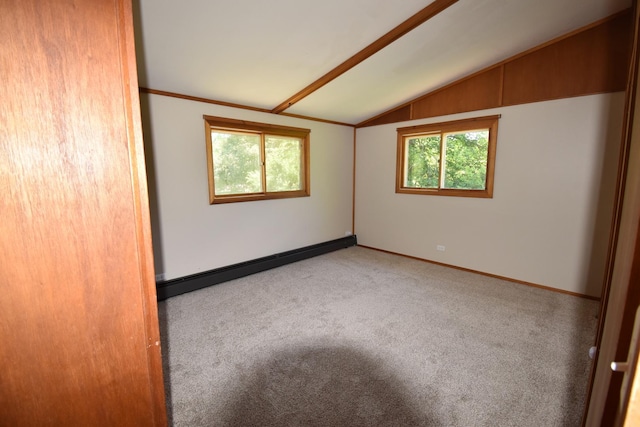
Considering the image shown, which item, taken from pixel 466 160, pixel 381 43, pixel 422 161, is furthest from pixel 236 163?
pixel 466 160

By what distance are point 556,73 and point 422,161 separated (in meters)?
1.78

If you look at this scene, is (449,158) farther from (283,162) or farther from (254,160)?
(254,160)

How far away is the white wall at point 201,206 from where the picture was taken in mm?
3008

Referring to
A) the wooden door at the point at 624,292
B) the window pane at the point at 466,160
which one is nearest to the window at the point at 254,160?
the window pane at the point at 466,160

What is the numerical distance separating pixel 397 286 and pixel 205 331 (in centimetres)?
221

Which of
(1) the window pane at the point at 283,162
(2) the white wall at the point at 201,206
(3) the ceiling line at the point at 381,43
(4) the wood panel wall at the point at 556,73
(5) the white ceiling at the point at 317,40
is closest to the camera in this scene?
(5) the white ceiling at the point at 317,40

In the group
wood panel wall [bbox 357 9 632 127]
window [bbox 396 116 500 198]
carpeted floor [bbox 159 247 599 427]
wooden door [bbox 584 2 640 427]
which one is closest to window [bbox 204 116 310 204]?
carpeted floor [bbox 159 247 599 427]

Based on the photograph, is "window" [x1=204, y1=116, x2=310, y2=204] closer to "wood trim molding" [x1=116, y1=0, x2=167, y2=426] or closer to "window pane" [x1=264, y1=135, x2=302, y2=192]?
"window pane" [x1=264, y1=135, x2=302, y2=192]

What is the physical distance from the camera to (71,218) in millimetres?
613

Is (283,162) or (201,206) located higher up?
(283,162)

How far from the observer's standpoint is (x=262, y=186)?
3.88 metres

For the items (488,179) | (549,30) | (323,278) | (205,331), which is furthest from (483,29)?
(205,331)

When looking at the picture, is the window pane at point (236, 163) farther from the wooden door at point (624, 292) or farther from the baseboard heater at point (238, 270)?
the wooden door at point (624, 292)

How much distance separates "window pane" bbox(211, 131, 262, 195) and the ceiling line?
89cm
